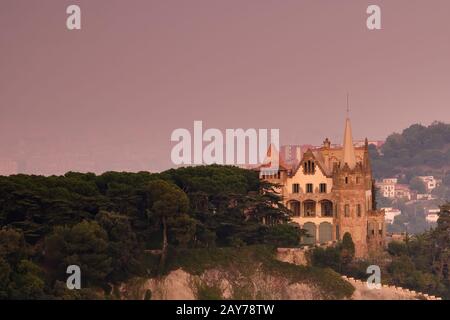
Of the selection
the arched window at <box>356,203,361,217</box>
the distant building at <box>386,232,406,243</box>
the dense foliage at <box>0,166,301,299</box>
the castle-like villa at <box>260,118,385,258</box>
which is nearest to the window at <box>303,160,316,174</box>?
the castle-like villa at <box>260,118,385,258</box>

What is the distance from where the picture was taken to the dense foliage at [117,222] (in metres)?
107

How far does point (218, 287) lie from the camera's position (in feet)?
383

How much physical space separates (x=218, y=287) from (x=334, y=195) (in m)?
16.5

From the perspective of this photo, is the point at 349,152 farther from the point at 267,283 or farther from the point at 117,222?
the point at 117,222

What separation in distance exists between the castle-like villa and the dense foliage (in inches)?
122

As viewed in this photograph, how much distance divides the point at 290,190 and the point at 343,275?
11171mm

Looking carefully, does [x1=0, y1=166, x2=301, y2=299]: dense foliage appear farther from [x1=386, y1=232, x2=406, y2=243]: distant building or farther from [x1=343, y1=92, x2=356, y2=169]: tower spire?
[x1=386, y1=232, x2=406, y2=243]: distant building

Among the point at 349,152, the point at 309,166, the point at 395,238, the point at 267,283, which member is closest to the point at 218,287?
the point at 267,283

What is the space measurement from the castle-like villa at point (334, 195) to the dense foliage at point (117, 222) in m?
3.10

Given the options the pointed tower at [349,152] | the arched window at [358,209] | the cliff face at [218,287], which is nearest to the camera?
the cliff face at [218,287]

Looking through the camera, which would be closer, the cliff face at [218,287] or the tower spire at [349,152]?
the cliff face at [218,287]

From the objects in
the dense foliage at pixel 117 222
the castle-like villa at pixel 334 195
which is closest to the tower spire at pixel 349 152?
the castle-like villa at pixel 334 195

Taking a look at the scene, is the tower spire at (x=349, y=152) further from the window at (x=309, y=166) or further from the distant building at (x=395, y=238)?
the distant building at (x=395, y=238)
